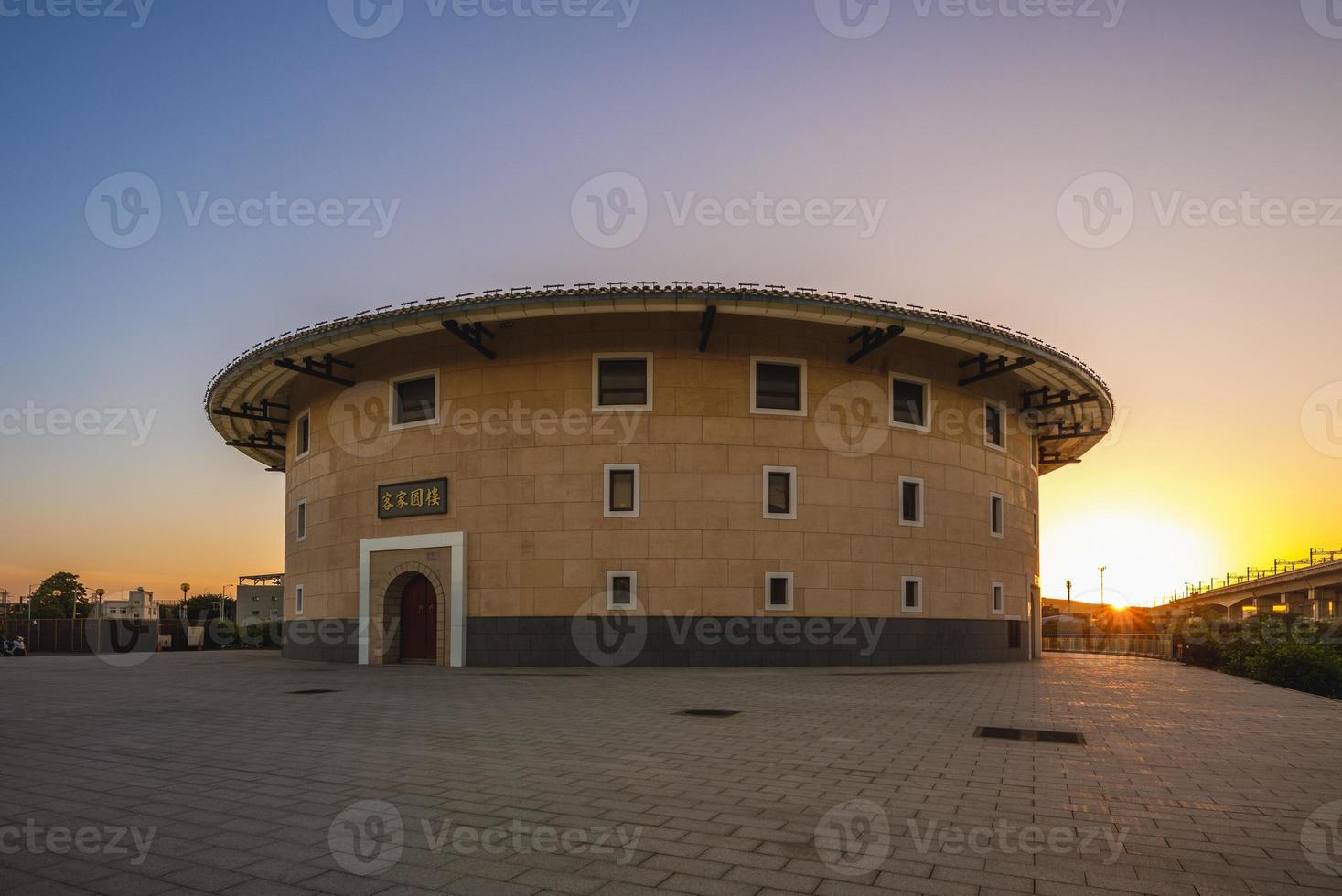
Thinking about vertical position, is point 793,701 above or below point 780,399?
below

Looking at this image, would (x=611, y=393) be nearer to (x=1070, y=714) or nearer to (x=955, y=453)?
(x=955, y=453)

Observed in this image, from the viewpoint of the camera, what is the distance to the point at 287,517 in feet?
98.3

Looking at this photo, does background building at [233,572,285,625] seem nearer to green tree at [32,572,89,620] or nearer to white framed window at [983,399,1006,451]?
white framed window at [983,399,1006,451]

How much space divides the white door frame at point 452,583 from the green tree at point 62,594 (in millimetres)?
98360

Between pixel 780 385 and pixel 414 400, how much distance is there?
9.64 meters

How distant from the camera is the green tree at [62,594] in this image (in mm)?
105000

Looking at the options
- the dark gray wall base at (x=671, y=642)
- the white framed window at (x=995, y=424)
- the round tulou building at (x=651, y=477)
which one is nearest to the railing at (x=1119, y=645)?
the white framed window at (x=995, y=424)

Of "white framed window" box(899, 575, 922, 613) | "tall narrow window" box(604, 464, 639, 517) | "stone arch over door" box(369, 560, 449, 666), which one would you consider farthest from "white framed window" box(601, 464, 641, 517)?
"white framed window" box(899, 575, 922, 613)

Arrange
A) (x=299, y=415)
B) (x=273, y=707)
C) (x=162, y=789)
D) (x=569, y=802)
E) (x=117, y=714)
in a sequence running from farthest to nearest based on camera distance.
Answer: (x=299, y=415) → (x=273, y=707) → (x=117, y=714) → (x=162, y=789) → (x=569, y=802)

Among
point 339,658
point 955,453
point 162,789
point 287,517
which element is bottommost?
point 339,658

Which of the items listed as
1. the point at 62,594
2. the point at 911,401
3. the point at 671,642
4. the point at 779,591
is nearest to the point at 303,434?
the point at 671,642

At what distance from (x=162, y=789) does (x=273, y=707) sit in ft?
20.7

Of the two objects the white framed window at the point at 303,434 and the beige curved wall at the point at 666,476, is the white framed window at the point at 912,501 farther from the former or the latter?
the white framed window at the point at 303,434

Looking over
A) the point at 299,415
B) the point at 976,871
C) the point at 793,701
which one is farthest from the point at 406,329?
the point at 976,871
